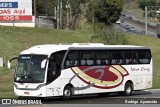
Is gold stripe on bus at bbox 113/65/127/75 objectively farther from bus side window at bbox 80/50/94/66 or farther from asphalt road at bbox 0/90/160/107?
asphalt road at bbox 0/90/160/107

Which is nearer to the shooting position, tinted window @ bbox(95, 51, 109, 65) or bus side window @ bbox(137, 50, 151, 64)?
tinted window @ bbox(95, 51, 109, 65)

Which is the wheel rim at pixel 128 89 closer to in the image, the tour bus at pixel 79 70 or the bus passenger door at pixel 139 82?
the tour bus at pixel 79 70

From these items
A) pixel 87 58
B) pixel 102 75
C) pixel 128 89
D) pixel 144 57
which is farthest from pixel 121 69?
pixel 87 58

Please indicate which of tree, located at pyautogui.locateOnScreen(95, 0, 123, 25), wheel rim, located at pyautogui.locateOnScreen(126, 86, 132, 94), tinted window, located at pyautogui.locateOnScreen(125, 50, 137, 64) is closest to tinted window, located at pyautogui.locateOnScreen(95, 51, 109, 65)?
tinted window, located at pyautogui.locateOnScreen(125, 50, 137, 64)

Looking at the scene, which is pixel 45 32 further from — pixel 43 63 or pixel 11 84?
pixel 43 63

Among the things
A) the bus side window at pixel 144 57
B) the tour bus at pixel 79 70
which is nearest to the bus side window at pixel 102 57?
the tour bus at pixel 79 70

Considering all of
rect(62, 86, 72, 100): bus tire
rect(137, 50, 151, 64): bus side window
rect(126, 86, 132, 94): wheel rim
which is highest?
rect(137, 50, 151, 64): bus side window

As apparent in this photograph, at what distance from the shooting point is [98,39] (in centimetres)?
5688

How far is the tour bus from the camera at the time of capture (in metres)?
27.0

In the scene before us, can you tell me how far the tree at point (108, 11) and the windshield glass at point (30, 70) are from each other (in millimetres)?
51493

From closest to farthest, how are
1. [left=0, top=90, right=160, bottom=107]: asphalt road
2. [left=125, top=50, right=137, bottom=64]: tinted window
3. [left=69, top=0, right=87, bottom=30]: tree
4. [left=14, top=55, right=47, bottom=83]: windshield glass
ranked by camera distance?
1. [left=0, top=90, right=160, bottom=107]: asphalt road
2. [left=14, top=55, right=47, bottom=83]: windshield glass
3. [left=125, top=50, right=137, bottom=64]: tinted window
4. [left=69, top=0, right=87, bottom=30]: tree

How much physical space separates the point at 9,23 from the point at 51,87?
40.2m

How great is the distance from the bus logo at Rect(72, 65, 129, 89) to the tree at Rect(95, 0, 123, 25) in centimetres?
4708

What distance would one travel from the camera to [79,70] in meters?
29.0
